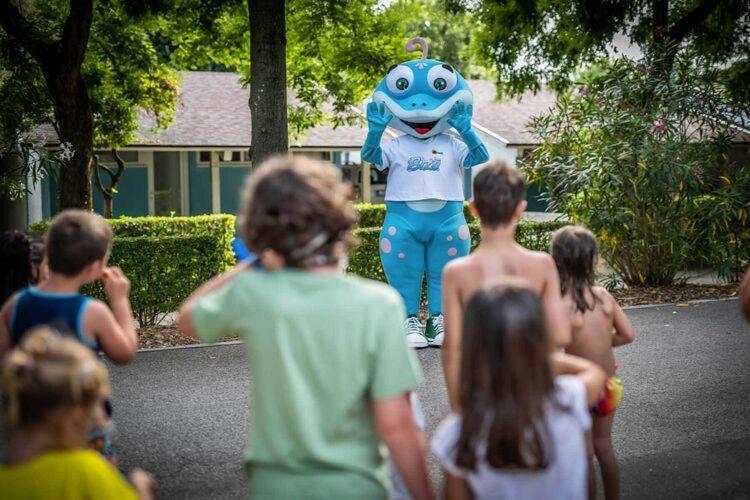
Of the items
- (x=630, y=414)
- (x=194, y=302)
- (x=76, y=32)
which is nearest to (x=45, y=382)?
(x=194, y=302)

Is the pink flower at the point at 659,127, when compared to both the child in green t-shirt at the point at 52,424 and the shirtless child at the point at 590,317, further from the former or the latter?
the child in green t-shirt at the point at 52,424

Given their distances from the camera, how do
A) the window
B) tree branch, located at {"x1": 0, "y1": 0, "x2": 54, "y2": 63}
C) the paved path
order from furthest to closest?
the window
tree branch, located at {"x1": 0, "y1": 0, "x2": 54, "y2": 63}
the paved path

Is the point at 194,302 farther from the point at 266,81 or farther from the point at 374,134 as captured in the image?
the point at 266,81

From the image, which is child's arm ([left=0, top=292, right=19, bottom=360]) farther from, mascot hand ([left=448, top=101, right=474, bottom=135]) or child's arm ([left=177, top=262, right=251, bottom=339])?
mascot hand ([left=448, top=101, right=474, bottom=135])

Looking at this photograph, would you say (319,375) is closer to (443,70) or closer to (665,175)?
(443,70)

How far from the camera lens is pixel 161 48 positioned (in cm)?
2834

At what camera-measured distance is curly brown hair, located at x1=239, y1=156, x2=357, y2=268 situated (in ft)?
7.14

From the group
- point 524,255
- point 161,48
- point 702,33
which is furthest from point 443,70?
point 161,48

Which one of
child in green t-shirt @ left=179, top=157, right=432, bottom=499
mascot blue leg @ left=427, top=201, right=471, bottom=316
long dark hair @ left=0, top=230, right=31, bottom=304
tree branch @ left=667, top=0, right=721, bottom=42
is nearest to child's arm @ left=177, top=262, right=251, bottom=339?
child in green t-shirt @ left=179, top=157, right=432, bottom=499

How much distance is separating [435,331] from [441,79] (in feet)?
7.48

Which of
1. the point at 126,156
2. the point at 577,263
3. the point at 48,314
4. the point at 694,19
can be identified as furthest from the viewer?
the point at 126,156

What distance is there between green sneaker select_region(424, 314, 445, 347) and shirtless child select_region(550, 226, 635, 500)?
3.65 metres

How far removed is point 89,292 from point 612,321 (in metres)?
5.93

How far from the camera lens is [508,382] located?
2148 mm
